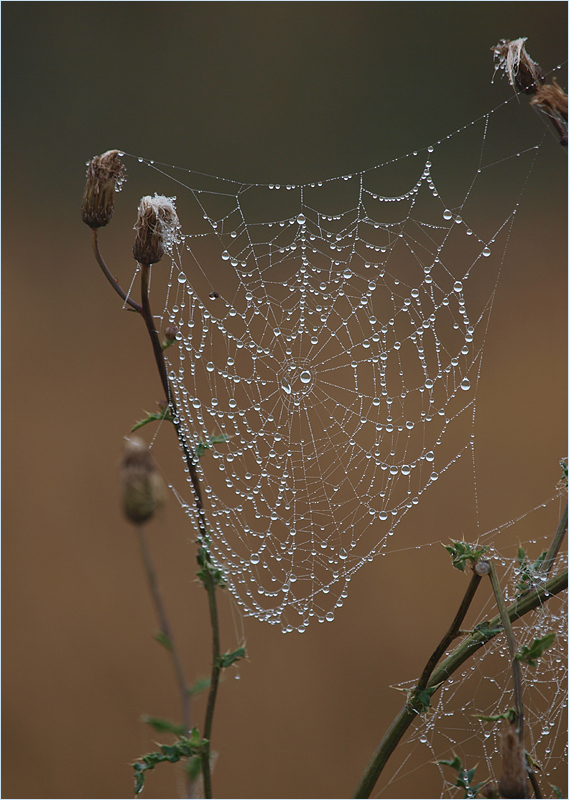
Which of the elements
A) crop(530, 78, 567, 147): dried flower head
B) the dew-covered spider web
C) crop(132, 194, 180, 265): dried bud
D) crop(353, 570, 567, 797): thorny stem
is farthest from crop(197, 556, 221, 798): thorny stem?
the dew-covered spider web

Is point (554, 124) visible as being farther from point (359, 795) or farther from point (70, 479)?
point (70, 479)

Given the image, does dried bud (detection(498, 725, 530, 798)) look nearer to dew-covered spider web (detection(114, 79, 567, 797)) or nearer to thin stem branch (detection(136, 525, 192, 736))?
thin stem branch (detection(136, 525, 192, 736))

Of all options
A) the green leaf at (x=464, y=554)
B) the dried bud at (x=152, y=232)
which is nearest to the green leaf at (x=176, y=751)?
the green leaf at (x=464, y=554)

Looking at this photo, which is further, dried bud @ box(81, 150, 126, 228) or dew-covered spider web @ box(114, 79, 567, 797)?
dew-covered spider web @ box(114, 79, 567, 797)

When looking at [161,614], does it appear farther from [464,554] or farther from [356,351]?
[356,351]

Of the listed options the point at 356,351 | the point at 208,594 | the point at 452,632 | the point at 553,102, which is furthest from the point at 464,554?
the point at 356,351

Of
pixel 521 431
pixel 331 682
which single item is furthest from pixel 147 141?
pixel 331 682
